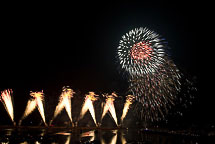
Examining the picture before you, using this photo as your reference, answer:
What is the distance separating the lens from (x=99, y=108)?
4772cm

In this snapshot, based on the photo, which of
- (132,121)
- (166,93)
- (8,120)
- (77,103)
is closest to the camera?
(166,93)

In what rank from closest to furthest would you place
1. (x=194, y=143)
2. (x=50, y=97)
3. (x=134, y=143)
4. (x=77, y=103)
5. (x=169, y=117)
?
(x=134, y=143), (x=194, y=143), (x=77, y=103), (x=50, y=97), (x=169, y=117)

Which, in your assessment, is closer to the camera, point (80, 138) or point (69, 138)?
point (69, 138)

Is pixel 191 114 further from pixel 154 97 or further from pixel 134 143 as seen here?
pixel 134 143

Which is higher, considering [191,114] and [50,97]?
[50,97]

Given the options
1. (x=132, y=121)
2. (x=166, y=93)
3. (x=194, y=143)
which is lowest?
(x=194, y=143)

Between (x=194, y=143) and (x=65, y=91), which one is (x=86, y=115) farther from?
(x=194, y=143)

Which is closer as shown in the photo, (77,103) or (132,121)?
(77,103)

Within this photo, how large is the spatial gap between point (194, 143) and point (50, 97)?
114 ft

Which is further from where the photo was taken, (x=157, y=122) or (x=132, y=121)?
(x=157, y=122)

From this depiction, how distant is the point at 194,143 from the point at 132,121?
2777cm

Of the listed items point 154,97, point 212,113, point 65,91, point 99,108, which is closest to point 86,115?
point 99,108

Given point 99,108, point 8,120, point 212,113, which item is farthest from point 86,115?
point 212,113

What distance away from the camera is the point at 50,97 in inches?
1964
